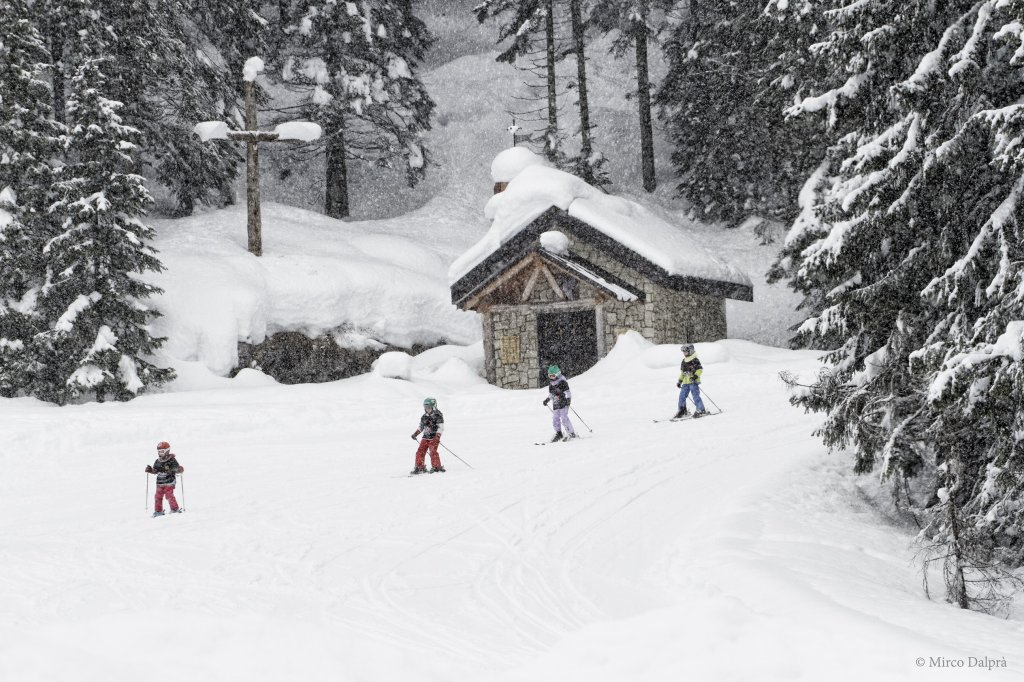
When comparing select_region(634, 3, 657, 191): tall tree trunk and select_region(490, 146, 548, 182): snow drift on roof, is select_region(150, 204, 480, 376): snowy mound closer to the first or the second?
select_region(490, 146, 548, 182): snow drift on roof

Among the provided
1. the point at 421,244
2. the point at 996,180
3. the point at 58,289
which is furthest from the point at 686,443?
the point at 421,244

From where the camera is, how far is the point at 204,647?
5.78 meters

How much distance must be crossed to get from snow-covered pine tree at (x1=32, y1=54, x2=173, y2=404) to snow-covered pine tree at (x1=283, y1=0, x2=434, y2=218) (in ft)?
34.2

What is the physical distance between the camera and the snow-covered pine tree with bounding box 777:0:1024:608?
7.59 m

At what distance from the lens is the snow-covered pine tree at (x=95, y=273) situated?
63.0 ft

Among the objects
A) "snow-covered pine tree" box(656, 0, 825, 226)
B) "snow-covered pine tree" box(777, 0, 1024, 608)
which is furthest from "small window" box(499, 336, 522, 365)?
"snow-covered pine tree" box(777, 0, 1024, 608)

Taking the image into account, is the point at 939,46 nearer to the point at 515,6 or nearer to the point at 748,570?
the point at 748,570

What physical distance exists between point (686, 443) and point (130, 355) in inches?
464

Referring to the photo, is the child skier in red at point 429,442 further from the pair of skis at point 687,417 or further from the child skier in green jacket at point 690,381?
the child skier in green jacket at point 690,381

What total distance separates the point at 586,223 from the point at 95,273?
11045mm

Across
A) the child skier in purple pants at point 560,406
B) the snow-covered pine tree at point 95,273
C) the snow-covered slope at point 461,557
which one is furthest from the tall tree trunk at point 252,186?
the child skier in purple pants at point 560,406

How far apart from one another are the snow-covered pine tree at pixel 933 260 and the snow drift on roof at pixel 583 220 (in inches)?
493

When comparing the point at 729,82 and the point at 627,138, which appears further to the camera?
the point at 627,138

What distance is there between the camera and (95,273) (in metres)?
19.6
